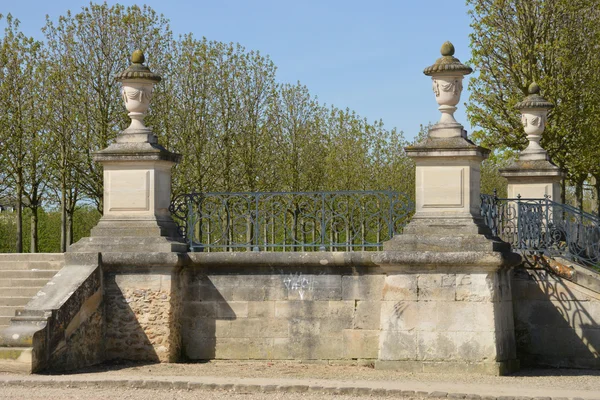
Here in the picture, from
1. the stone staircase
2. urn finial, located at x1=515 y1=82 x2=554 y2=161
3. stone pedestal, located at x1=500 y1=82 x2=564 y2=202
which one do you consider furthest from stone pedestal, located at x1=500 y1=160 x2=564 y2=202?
the stone staircase

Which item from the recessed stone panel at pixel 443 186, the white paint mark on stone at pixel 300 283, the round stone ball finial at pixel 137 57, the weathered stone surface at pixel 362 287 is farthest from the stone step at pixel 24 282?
the recessed stone panel at pixel 443 186

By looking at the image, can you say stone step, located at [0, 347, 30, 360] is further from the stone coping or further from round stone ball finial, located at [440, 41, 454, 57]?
round stone ball finial, located at [440, 41, 454, 57]

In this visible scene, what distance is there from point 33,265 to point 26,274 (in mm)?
250

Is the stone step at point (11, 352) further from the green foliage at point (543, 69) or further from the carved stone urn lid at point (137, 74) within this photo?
the green foliage at point (543, 69)

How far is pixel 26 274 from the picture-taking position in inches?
582

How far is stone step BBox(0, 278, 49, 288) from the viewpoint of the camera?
47.8 ft

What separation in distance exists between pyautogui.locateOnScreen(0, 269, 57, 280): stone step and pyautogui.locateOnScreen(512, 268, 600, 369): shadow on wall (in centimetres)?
652

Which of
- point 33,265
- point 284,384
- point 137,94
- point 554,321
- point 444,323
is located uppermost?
point 137,94

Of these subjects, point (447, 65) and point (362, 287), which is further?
point (362, 287)

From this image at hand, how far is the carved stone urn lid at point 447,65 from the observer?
13406mm

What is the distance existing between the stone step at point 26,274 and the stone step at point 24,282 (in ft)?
0.35

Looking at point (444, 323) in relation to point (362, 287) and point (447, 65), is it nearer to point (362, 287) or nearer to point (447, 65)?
point (362, 287)

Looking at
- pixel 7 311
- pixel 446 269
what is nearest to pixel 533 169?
pixel 446 269

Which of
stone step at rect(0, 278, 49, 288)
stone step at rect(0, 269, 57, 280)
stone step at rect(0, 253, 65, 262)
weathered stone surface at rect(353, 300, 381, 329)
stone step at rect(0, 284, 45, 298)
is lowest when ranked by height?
weathered stone surface at rect(353, 300, 381, 329)
